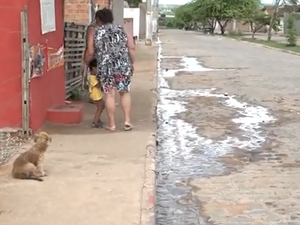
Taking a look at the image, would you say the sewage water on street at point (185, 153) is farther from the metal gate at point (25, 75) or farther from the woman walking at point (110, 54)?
the metal gate at point (25, 75)

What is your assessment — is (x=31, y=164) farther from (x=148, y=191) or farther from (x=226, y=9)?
(x=226, y=9)

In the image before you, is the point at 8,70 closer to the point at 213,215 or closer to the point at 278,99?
the point at 213,215

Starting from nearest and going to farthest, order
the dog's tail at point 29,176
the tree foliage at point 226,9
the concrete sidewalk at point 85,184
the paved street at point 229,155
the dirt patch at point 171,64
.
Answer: the concrete sidewalk at point 85,184 < the paved street at point 229,155 < the dog's tail at point 29,176 < the dirt patch at point 171,64 < the tree foliage at point 226,9

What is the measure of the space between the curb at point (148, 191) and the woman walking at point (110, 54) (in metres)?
1.32

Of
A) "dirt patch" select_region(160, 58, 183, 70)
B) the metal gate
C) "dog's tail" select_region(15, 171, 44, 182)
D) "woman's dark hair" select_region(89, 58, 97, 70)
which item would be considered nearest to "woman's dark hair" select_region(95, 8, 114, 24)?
"woman's dark hair" select_region(89, 58, 97, 70)

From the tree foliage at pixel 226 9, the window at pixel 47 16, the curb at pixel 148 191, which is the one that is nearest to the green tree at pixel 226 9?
the tree foliage at pixel 226 9

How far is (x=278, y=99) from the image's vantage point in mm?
14195

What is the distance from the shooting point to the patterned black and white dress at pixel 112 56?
903 cm

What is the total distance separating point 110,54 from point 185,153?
1745 mm

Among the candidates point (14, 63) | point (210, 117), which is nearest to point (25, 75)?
point (14, 63)

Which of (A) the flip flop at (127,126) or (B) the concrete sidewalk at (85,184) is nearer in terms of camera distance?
(B) the concrete sidewalk at (85,184)

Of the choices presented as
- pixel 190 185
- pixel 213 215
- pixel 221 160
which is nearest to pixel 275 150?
pixel 221 160

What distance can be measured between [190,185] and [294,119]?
4877mm

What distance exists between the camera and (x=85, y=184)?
6.38m
